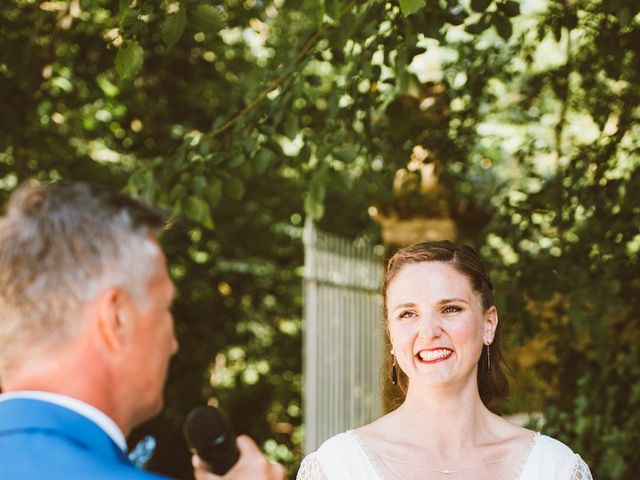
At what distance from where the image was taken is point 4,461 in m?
1.35

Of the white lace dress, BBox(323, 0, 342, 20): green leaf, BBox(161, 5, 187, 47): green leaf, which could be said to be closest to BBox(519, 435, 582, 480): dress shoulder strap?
the white lace dress

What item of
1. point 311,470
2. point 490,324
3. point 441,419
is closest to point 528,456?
point 441,419

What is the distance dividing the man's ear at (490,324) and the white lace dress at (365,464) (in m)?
0.36

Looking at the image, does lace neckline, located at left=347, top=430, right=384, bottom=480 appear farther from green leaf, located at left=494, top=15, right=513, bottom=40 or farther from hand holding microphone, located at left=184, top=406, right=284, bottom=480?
green leaf, located at left=494, top=15, right=513, bottom=40

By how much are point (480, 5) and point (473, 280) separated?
1.15 meters

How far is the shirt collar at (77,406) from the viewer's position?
4.66 ft

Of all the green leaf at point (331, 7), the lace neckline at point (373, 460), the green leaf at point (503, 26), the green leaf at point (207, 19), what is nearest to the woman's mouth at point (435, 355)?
the lace neckline at point (373, 460)

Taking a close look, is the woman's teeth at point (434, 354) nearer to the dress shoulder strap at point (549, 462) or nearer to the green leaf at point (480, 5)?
the dress shoulder strap at point (549, 462)

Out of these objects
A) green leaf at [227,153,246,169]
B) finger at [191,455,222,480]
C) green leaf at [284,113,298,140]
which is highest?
green leaf at [284,113,298,140]

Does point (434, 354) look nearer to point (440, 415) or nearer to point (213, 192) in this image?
point (440, 415)

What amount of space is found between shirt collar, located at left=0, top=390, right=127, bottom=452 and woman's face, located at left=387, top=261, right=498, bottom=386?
5.60 feet

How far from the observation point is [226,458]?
5.44ft

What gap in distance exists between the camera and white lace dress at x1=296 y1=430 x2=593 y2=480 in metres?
3.07

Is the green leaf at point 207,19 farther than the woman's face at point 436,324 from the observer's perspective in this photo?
Yes
